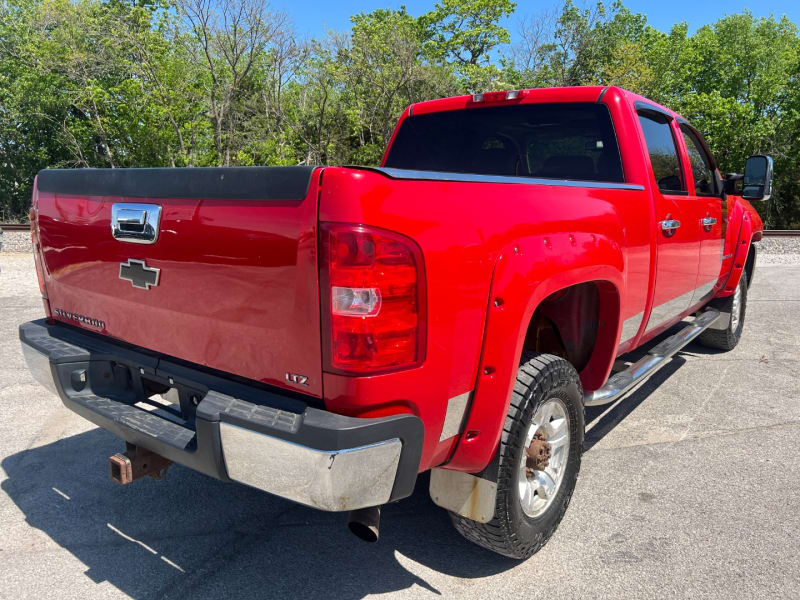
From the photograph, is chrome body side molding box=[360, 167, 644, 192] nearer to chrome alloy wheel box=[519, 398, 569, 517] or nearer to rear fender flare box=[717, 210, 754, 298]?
chrome alloy wheel box=[519, 398, 569, 517]

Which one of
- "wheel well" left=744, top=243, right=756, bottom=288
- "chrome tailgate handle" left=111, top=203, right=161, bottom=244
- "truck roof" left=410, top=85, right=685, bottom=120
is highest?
"truck roof" left=410, top=85, right=685, bottom=120

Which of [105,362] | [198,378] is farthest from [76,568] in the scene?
[198,378]

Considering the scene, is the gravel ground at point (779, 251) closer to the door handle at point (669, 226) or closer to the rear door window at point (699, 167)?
the rear door window at point (699, 167)

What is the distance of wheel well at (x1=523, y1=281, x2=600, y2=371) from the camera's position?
9.51 ft

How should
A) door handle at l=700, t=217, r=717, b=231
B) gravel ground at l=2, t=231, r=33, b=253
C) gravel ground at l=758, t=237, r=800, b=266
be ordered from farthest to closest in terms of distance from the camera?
gravel ground at l=2, t=231, r=33, b=253, gravel ground at l=758, t=237, r=800, b=266, door handle at l=700, t=217, r=717, b=231

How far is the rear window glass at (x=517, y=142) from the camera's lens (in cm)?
346

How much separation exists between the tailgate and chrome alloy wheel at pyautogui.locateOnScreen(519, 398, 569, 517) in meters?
1.10

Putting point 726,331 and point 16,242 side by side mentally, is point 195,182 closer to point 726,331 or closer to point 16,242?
point 726,331

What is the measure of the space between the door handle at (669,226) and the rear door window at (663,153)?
0.19 m

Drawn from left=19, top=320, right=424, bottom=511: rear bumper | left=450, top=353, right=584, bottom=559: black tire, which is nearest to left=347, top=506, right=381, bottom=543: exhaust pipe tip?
left=19, top=320, right=424, bottom=511: rear bumper

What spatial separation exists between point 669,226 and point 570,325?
0.99 metres

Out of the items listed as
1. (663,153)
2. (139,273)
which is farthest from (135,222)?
(663,153)

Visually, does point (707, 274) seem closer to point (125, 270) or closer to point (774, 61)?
point (125, 270)

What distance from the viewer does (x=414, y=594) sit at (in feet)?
7.88
